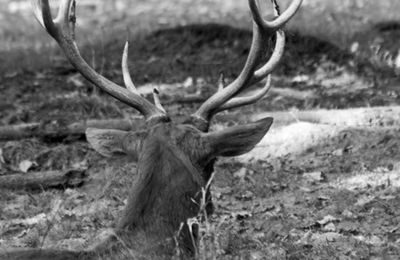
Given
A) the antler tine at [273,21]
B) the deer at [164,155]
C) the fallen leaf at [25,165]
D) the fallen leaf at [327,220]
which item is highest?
the antler tine at [273,21]

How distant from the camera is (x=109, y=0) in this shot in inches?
755

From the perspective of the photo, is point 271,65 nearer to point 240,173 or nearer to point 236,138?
point 236,138

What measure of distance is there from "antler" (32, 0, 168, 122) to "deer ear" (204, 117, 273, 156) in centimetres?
51

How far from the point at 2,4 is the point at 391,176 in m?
14.3

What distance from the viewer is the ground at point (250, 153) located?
6.49 m

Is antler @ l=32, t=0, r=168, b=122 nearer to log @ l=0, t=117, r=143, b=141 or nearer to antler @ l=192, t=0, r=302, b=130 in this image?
antler @ l=192, t=0, r=302, b=130

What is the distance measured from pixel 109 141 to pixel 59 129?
2.95 m

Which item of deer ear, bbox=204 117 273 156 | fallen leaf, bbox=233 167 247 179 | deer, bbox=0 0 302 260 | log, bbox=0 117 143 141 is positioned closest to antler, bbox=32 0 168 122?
deer, bbox=0 0 302 260

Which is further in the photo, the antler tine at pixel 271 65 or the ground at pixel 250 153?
the ground at pixel 250 153

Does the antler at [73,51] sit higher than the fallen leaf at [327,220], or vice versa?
the antler at [73,51]

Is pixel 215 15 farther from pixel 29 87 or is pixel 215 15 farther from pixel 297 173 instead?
A: pixel 297 173

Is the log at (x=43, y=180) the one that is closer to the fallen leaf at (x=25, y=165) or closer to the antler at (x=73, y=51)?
the fallen leaf at (x=25, y=165)

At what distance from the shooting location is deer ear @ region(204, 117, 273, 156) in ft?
17.9

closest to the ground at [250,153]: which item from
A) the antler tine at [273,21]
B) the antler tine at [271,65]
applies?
the antler tine at [271,65]
